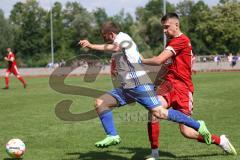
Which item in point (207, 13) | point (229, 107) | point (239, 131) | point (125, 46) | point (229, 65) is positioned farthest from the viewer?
point (207, 13)

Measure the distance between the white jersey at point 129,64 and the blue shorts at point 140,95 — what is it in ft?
0.32

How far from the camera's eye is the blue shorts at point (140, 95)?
22.0 feet

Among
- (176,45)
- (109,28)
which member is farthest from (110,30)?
(176,45)

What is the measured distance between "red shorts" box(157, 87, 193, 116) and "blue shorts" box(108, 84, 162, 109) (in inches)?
11.8

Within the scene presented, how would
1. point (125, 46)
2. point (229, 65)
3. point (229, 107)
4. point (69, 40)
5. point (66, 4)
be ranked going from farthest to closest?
point (66, 4) → point (69, 40) → point (229, 65) → point (229, 107) → point (125, 46)

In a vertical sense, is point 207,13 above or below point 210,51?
above

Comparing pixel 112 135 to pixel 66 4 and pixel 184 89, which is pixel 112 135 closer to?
pixel 184 89

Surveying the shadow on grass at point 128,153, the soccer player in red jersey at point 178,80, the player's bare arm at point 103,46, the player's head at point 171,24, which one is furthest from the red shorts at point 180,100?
the player's bare arm at point 103,46

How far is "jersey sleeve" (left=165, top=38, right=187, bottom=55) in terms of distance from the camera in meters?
6.75

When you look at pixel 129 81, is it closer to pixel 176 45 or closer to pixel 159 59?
pixel 159 59

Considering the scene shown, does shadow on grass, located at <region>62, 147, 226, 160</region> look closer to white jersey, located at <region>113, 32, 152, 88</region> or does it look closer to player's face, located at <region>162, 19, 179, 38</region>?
white jersey, located at <region>113, 32, 152, 88</region>

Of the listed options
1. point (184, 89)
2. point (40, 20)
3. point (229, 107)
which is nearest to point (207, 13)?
point (40, 20)

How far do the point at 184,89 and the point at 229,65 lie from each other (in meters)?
44.0

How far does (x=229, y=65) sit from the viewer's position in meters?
49.6
